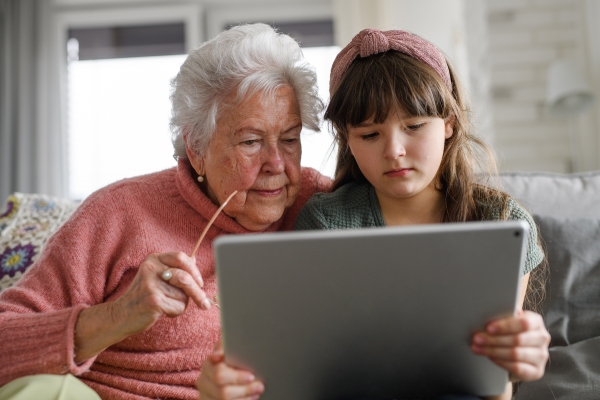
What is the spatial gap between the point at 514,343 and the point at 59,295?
0.90 m

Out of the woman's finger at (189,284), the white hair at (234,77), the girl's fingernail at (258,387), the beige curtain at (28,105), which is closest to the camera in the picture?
the girl's fingernail at (258,387)

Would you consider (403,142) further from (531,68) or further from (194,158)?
(531,68)

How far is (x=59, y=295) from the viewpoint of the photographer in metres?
1.13

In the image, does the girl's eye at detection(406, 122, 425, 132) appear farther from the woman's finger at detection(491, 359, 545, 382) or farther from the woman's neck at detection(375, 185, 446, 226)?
the woman's finger at detection(491, 359, 545, 382)

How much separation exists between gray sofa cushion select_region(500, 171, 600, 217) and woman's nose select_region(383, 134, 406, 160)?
588 millimetres

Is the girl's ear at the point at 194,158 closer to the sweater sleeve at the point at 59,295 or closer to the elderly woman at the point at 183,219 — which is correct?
the elderly woman at the point at 183,219

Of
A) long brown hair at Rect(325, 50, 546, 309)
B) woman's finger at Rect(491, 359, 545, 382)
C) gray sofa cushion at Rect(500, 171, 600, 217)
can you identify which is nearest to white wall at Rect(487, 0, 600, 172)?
gray sofa cushion at Rect(500, 171, 600, 217)

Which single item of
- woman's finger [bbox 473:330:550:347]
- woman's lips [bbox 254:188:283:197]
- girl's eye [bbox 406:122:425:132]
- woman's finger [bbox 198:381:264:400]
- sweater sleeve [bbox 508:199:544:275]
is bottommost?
woman's finger [bbox 198:381:264:400]

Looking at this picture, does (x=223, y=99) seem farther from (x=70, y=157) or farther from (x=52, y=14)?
(x=52, y=14)

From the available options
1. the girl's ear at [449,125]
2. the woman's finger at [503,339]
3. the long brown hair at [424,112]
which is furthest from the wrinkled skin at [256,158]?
the woman's finger at [503,339]

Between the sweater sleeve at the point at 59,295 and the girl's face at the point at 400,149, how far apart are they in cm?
59

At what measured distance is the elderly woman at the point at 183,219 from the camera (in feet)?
3.59

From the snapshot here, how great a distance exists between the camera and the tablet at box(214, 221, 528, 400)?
2.19 ft

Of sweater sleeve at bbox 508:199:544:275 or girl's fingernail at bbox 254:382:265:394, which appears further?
sweater sleeve at bbox 508:199:544:275
